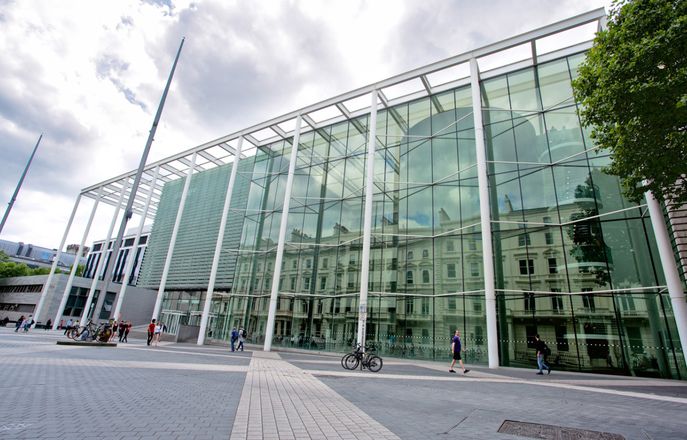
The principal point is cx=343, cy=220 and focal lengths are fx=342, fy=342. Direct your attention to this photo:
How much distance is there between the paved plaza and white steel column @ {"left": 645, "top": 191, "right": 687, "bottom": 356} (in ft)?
12.6

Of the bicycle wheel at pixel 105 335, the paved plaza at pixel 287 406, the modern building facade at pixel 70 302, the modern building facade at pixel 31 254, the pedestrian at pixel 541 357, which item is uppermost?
the modern building facade at pixel 31 254

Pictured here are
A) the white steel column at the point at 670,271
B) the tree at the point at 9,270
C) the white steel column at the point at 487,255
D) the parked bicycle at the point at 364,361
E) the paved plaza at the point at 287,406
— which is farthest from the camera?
the tree at the point at 9,270

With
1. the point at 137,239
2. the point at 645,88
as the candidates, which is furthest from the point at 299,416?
the point at 137,239

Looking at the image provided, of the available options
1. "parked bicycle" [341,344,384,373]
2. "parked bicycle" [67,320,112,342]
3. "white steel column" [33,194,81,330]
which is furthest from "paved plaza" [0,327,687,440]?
"white steel column" [33,194,81,330]

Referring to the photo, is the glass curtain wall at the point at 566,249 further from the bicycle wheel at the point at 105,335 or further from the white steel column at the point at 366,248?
the bicycle wheel at the point at 105,335

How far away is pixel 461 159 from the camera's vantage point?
2231 cm

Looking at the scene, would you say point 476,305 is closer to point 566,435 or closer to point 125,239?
point 566,435

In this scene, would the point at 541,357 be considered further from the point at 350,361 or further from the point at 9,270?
the point at 9,270

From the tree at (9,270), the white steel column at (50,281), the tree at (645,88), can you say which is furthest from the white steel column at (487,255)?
the tree at (9,270)

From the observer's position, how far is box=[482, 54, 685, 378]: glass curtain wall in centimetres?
1488

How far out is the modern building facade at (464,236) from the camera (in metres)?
15.6

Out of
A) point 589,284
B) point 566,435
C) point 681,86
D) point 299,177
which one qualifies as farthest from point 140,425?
point 299,177

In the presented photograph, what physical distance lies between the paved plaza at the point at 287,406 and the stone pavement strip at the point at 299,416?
0.06ft

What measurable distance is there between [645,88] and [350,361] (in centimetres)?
1369
